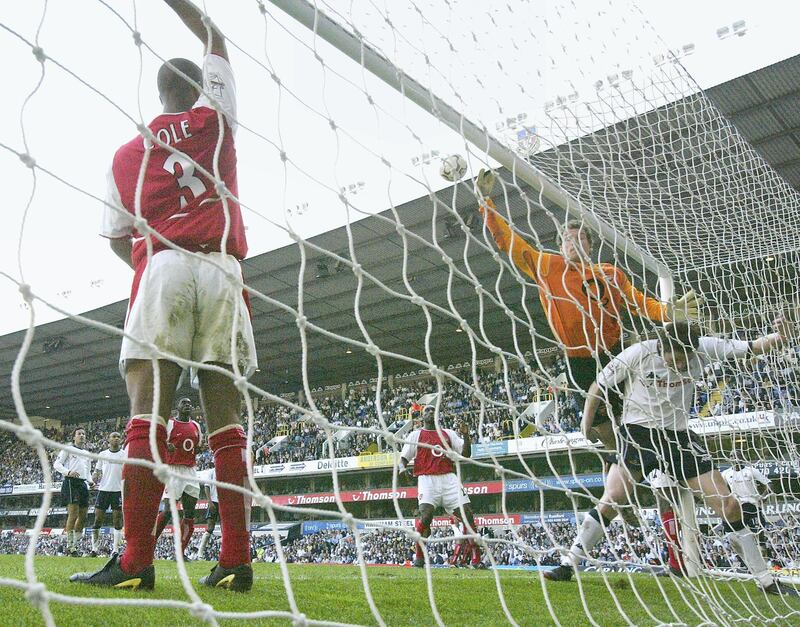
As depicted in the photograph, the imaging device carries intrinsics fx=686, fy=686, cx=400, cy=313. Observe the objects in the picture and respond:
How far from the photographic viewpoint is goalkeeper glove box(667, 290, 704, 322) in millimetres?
3025

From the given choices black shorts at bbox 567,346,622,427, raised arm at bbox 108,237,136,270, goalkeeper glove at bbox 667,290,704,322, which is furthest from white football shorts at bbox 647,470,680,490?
raised arm at bbox 108,237,136,270

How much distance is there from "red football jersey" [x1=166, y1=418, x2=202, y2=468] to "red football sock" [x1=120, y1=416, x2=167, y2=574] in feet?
13.0

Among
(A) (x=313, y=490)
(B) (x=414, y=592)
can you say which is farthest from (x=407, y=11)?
(A) (x=313, y=490)

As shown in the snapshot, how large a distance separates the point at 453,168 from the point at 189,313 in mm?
1378

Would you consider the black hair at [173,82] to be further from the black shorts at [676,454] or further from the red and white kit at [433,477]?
the red and white kit at [433,477]

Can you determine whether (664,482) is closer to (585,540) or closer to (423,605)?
(585,540)

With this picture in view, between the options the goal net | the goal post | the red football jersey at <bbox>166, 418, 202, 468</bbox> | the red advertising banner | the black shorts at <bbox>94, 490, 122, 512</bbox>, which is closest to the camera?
the goal net

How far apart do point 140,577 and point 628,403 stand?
1.96 meters

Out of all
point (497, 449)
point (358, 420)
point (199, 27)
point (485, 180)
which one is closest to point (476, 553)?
point (485, 180)

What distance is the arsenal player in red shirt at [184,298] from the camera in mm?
1799

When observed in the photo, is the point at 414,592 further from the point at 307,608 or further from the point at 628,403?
the point at 628,403

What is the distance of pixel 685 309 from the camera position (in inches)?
119

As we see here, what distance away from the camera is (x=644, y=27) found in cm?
524

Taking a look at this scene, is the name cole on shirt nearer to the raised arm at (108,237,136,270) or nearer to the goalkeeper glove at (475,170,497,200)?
the raised arm at (108,237,136,270)
